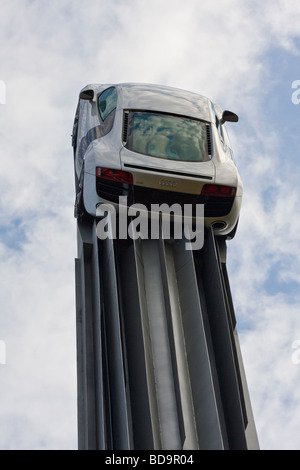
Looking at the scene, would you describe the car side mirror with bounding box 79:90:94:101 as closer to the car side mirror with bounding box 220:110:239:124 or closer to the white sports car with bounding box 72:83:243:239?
the white sports car with bounding box 72:83:243:239

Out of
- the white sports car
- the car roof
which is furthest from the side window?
the car roof

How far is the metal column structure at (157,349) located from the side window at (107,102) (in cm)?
242

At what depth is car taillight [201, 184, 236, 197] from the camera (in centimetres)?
1571

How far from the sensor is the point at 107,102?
17.0 metres

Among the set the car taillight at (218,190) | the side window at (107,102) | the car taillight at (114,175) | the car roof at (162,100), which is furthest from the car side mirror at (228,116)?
the car taillight at (114,175)

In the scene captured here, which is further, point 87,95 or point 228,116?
point 228,116

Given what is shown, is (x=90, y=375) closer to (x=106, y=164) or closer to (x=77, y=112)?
(x=106, y=164)

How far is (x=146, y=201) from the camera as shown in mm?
15719

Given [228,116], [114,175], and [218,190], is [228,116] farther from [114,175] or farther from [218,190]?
[114,175]

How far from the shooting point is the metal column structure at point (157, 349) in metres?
13.9

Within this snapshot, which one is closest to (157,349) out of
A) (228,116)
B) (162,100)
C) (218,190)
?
(218,190)

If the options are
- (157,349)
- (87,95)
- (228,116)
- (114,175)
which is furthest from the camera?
(228,116)

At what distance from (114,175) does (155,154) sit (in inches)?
41.1
